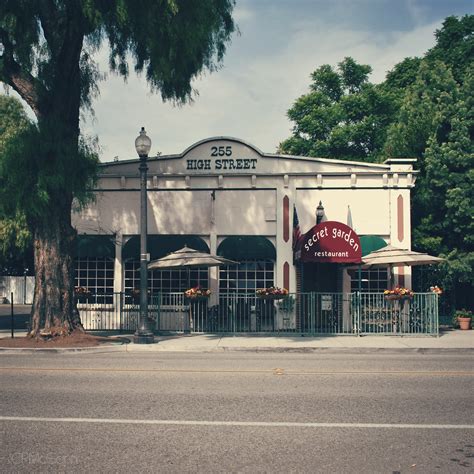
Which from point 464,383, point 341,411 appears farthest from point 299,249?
point 341,411

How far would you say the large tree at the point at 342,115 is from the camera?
4066 cm

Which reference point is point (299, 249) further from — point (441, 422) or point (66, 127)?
point (441, 422)

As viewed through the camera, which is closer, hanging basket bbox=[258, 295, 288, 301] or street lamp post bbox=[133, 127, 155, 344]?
street lamp post bbox=[133, 127, 155, 344]

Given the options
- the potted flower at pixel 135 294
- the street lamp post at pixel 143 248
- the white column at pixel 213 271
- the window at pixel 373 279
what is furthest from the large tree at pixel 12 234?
the window at pixel 373 279

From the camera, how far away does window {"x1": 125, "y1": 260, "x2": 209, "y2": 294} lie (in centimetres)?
2203

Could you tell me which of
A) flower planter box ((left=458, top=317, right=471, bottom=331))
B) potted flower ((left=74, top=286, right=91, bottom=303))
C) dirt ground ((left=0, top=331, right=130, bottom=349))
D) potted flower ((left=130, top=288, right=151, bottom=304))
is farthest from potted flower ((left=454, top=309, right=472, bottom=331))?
potted flower ((left=74, top=286, right=91, bottom=303))

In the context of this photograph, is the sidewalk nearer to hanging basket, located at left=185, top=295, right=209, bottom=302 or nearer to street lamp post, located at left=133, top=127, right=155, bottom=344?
street lamp post, located at left=133, top=127, right=155, bottom=344

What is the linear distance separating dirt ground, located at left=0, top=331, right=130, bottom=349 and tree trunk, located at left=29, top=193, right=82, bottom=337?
0.20 metres

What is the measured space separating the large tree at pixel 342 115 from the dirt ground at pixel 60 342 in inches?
1049

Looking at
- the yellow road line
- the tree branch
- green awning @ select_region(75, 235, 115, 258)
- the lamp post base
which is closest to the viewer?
the yellow road line

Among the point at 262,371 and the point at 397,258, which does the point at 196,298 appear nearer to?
the point at 397,258

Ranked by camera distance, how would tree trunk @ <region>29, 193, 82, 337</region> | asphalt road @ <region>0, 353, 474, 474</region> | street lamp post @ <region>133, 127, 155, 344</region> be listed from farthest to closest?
street lamp post @ <region>133, 127, 155, 344</region> → tree trunk @ <region>29, 193, 82, 337</region> → asphalt road @ <region>0, 353, 474, 474</region>

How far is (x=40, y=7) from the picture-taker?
51.7 feet

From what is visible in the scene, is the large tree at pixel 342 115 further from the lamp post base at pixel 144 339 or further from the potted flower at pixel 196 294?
the lamp post base at pixel 144 339
